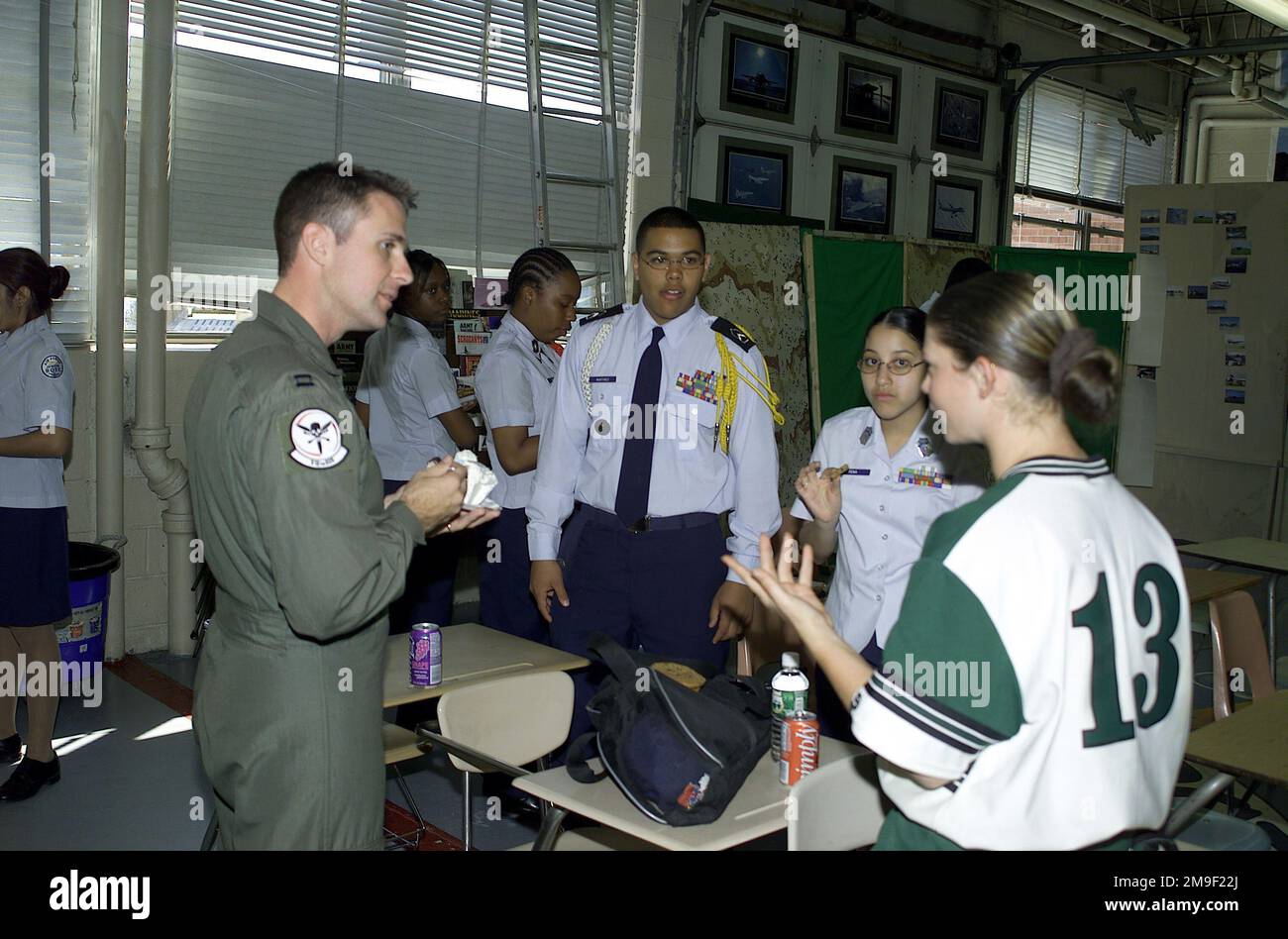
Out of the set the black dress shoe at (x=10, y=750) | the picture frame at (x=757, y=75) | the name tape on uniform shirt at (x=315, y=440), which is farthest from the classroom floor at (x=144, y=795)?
the picture frame at (x=757, y=75)

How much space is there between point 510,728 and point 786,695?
Answer: 77 cm

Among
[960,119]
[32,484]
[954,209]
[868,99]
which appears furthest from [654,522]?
[960,119]

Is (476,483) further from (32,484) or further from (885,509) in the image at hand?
(32,484)

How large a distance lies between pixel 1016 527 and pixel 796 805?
2.71ft

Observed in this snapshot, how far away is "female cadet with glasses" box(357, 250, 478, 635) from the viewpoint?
4.07 metres

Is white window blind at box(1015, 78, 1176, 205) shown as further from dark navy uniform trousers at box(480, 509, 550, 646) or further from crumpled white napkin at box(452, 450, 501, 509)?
crumpled white napkin at box(452, 450, 501, 509)

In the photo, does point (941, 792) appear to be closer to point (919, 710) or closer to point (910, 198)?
point (919, 710)

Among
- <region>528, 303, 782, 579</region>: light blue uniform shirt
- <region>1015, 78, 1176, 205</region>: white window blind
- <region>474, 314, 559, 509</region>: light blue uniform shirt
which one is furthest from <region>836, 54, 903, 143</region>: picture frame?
<region>528, 303, 782, 579</region>: light blue uniform shirt

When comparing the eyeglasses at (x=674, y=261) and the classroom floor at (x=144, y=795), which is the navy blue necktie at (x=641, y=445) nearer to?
the eyeglasses at (x=674, y=261)

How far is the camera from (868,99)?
8.12m

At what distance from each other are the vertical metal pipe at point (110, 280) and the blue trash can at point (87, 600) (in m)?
0.51

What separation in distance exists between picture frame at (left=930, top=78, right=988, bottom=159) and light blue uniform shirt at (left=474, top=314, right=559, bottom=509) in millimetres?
5816
